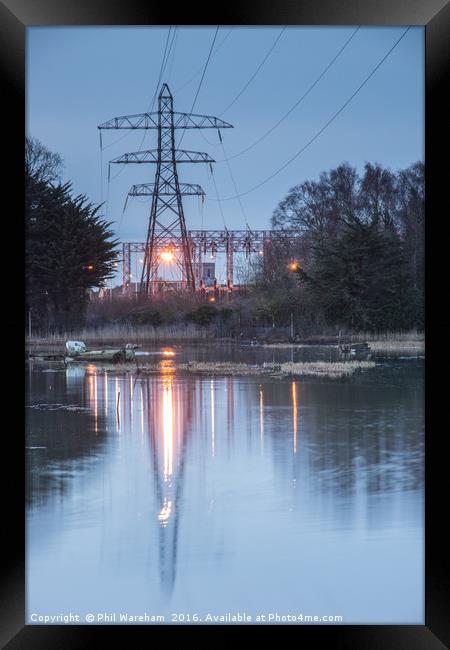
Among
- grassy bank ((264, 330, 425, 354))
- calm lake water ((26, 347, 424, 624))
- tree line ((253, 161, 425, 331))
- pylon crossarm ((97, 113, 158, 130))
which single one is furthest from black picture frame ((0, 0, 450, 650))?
grassy bank ((264, 330, 425, 354))

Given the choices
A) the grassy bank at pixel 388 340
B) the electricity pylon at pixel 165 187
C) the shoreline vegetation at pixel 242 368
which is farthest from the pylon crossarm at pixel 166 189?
the grassy bank at pixel 388 340

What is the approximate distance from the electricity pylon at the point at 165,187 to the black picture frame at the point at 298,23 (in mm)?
5648

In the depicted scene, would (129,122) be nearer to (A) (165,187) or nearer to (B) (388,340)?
(A) (165,187)

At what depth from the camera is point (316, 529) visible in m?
5.11

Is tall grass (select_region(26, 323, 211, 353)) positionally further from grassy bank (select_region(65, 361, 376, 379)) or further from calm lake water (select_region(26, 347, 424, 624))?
calm lake water (select_region(26, 347, 424, 624))

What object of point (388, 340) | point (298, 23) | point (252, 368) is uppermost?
point (298, 23)

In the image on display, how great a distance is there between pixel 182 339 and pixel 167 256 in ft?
13.8

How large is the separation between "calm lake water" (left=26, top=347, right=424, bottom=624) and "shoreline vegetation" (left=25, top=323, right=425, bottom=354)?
627 centimetres

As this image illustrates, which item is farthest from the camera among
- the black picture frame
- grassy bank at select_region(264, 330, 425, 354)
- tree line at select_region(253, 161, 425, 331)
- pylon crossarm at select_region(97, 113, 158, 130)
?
grassy bank at select_region(264, 330, 425, 354)

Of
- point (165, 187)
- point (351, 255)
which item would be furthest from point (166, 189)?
point (351, 255)

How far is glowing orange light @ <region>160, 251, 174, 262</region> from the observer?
1350cm

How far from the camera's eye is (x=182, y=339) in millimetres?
17609
